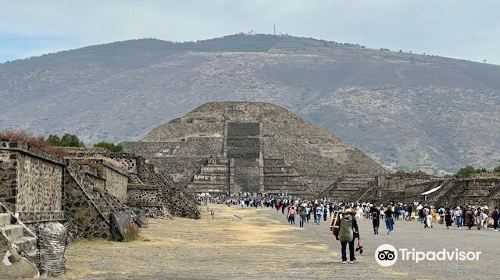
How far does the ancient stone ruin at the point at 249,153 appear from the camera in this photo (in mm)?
120125

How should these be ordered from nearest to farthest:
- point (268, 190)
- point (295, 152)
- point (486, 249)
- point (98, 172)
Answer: point (486, 249), point (98, 172), point (268, 190), point (295, 152)

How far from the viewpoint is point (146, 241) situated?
1170 inches

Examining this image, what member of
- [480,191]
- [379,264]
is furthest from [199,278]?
[480,191]

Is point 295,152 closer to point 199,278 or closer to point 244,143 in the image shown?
point 244,143

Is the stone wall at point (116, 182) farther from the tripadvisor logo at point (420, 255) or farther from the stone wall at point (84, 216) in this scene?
the tripadvisor logo at point (420, 255)

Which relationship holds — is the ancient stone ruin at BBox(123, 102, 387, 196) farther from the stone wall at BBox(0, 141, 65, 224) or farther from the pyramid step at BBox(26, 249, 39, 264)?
the pyramid step at BBox(26, 249, 39, 264)

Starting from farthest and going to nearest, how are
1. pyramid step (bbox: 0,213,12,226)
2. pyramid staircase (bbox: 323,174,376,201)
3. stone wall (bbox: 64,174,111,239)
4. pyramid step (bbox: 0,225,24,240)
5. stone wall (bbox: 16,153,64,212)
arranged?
pyramid staircase (bbox: 323,174,376,201) → stone wall (bbox: 64,174,111,239) → stone wall (bbox: 16,153,64,212) → pyramid step (bbox: 0,213,12,226) → pyramid step (bbox: 0,225,24,240)

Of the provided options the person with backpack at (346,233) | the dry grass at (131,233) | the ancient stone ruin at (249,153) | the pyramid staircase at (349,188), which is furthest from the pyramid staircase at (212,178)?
the person with backpack at (346,233)

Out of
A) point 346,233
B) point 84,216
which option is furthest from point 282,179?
point 346,233

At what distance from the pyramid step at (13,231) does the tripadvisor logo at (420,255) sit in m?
8.27

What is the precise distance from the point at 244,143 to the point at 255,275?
4545 inches

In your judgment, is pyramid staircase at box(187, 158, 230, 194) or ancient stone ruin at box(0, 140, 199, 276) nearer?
ancient stone ruin at box(0, 140, 199, 276)

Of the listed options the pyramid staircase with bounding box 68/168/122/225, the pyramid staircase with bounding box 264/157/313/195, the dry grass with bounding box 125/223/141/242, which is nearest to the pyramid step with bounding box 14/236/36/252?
the pyramid staircase with bounding box 68/168/122/225

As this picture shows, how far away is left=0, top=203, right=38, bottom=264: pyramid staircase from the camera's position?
61.0 ft
